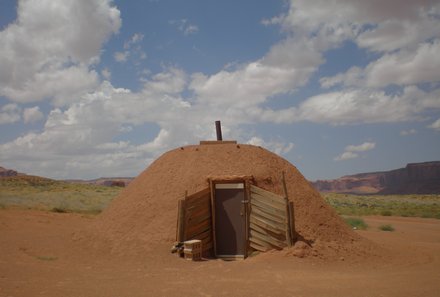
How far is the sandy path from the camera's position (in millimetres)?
7176

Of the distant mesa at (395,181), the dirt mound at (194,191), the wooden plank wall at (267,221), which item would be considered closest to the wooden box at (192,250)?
the dirt mound at (194,191)

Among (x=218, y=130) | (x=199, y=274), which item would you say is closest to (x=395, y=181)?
(x=218, y=130)

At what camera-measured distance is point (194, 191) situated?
1134 cm

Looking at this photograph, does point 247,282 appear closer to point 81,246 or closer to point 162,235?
point 162,235

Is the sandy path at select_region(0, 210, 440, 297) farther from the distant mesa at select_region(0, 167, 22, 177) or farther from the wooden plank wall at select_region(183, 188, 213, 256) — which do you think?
the distant mesa at select_region(0, 167, 22, 177)

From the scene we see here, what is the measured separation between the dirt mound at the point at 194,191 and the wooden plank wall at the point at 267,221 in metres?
0.58

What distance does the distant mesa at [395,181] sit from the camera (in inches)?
3563

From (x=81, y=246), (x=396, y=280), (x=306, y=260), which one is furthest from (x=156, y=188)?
(x=396, y=280)

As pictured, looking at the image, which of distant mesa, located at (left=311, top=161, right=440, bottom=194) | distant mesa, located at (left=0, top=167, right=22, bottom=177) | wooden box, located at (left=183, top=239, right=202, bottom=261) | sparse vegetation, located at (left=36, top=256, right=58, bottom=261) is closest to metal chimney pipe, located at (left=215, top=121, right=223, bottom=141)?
wooden box, located at (left=183, top=239, right=202, bottom=261)

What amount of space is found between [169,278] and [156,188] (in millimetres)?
4060

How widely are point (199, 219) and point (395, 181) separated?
105995 millimetres

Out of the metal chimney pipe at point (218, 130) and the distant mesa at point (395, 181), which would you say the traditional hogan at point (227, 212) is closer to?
the metal chimney pipe at point (218, 130)

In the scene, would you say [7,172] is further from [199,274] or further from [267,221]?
[199,274]

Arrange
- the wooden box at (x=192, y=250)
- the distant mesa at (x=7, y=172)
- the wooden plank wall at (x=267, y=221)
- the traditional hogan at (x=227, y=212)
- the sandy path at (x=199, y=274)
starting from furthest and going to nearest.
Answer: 1. the distant mesa at (x=7, y=172)
2. the traditional hogan at (x=227, y=212)
3. the wooden plank wall at (x=267, y=221)
4. the wooden box at (x=192, y=250)
5. the sandy path at (x=199, y=274)
